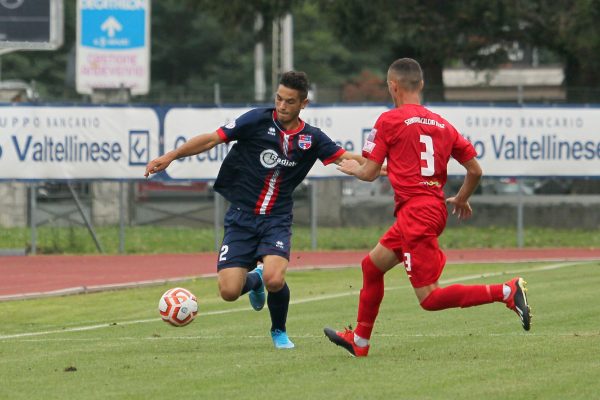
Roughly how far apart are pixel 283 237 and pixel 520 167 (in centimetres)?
1377

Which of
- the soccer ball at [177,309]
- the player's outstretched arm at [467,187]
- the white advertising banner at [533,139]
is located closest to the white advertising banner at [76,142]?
the white advertising banner at [533,139]

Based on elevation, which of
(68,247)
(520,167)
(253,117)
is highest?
(253,117)

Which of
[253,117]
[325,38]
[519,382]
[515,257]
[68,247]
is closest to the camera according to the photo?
[519,382]

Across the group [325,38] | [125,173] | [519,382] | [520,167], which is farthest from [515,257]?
[325,38]

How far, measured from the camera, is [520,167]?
2345 centimetres

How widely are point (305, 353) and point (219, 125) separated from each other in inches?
523

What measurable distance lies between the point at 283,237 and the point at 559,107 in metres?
14.2

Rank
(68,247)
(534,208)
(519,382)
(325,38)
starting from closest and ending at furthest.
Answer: (519,382) → (68,247) → (534,208) → (325,38)

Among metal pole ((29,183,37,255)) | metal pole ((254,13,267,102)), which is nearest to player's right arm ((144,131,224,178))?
metal pole ((29,183,37,255))

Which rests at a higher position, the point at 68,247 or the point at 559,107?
the point at 559,107

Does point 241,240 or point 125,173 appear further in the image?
point 125,173

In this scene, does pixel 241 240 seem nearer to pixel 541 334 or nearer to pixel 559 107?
pixel 541 334

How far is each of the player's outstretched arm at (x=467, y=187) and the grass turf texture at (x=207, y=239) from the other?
14.7 meters

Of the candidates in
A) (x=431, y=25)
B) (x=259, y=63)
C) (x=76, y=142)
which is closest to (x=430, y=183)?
(x=76, y=142)
